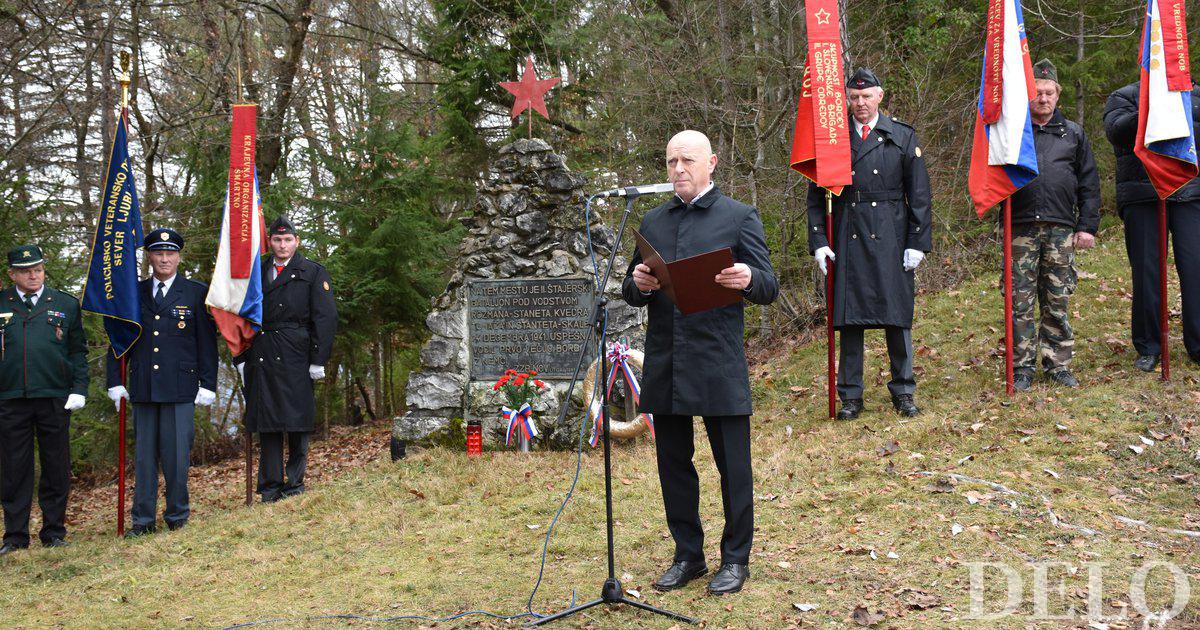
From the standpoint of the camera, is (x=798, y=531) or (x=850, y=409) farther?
(x=850, y=409)

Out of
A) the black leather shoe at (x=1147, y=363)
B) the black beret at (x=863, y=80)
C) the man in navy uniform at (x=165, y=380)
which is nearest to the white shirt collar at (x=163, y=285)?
the man in navy uniform at (x=165, y=380)

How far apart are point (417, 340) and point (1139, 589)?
9758mm

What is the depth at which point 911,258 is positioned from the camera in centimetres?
607

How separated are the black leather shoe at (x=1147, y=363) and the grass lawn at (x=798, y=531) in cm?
11

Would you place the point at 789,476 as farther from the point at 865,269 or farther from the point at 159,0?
the point at 159,0

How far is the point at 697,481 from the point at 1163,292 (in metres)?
3.97

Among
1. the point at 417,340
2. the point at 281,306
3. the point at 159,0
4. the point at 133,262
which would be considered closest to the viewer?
the point at 133,262

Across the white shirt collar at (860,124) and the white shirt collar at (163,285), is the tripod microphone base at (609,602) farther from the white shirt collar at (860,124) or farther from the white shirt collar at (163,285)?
the white shirt collar at (163,285)

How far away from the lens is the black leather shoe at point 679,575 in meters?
3.97

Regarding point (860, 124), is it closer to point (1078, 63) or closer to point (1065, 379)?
point (1065, 379)

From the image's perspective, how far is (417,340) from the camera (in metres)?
12.1

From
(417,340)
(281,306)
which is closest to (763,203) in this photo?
(417,340)

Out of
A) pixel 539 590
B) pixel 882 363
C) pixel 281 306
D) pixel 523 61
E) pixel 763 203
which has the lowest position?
pixel 539 590

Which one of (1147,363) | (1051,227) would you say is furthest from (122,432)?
(1147,363)
